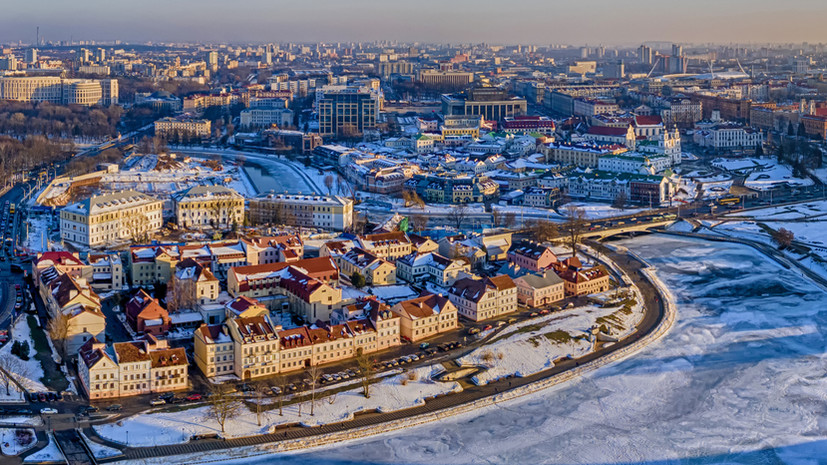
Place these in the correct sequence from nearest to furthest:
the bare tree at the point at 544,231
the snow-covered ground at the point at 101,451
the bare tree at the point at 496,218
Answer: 1. the snow-covered ground at the point at 101,451
2. the bare tree at the point at 544,231
3. the bare tree at the point at 496,218

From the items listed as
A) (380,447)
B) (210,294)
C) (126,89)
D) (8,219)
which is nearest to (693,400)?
(380,447)

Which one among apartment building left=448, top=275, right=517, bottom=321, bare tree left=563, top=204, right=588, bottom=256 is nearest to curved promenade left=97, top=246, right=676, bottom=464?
apartment building left=448, top=275, right=517, bottom=321

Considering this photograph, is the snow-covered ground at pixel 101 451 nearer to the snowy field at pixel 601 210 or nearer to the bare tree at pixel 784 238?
the bare tree at pixel 784 238

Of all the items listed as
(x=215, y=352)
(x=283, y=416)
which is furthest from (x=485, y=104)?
(x=283, y=416)

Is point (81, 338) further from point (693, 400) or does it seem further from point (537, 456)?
point (693, 400)

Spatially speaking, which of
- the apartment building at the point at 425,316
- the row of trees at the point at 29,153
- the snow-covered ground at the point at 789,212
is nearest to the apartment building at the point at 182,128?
the row of trees at the point at 29,153

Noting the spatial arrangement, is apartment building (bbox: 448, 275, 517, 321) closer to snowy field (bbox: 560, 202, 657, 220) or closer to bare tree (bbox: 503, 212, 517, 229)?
bare tree (bbox: 503, 212, 517, 229)
